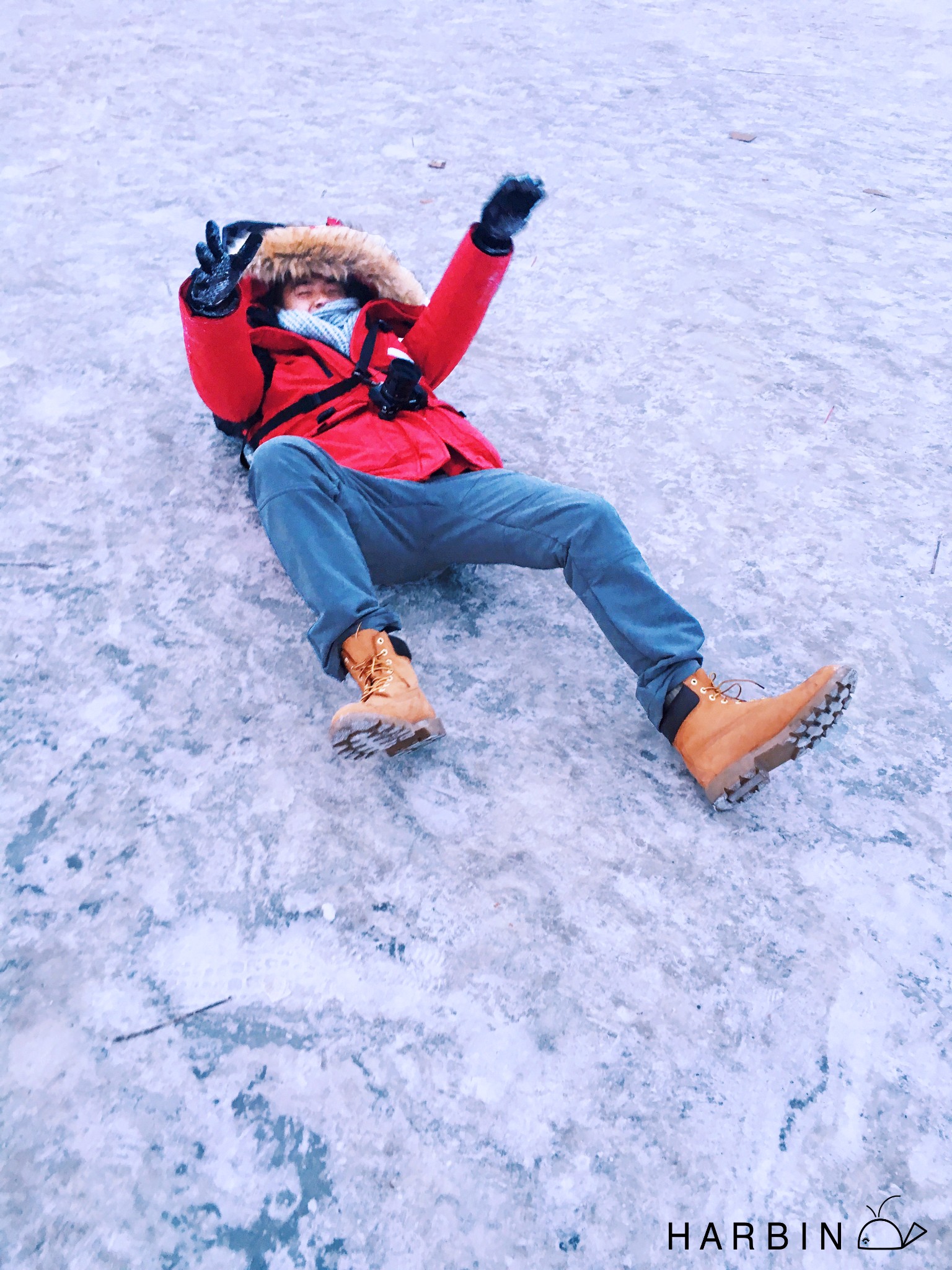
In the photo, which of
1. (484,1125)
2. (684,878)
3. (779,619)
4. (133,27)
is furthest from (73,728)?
(133,27)

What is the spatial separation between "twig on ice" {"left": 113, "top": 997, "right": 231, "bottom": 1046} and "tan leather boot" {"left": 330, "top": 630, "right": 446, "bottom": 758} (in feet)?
1.41

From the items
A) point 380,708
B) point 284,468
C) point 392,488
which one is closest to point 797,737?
point 380,708

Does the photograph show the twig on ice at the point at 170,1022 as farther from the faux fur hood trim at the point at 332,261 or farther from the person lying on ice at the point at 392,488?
the faux fur hood trim at the point at 332,261

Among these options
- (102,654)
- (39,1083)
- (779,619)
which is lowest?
(39,1083)

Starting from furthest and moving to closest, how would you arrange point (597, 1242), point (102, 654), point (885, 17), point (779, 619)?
1. point (885, 17)
2. point (779, 619)
3. point (102, 654)
4. point (597, 1242)

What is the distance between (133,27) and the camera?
4566 mm

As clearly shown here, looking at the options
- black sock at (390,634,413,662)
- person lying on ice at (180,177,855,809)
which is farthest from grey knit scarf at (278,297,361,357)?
black sock at (390,634,413,662)

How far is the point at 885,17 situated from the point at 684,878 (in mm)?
6267

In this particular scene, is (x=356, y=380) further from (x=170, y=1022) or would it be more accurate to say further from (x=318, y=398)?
(x=170, y=1022)

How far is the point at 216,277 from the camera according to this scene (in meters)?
1.77

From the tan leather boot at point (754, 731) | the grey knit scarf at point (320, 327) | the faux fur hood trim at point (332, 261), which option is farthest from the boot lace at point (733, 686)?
the faux fur hood trim at point (332, 261)

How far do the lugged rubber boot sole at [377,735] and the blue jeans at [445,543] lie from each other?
0.20 meters

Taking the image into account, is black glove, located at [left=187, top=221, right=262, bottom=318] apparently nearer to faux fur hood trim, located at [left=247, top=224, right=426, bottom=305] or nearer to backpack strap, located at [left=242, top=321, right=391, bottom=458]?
backpack strap, located at [left=242, top=321, right=391, bottom=458]

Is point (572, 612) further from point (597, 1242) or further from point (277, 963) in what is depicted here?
point (597, 1242)
